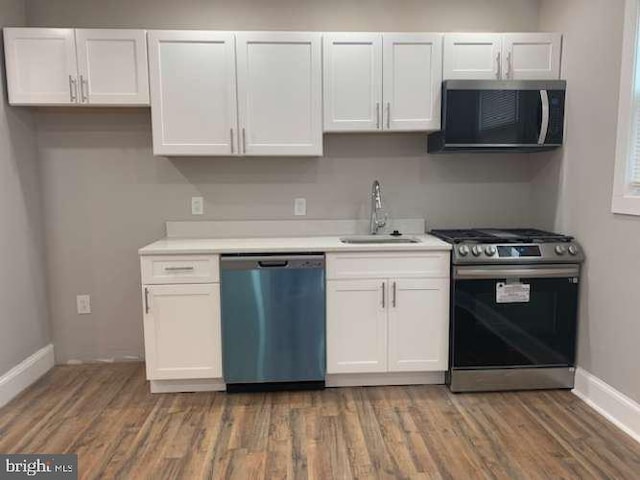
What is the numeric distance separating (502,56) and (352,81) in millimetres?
969

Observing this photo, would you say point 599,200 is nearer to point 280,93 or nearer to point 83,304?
point 280,93

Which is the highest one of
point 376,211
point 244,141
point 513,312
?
point 244,141

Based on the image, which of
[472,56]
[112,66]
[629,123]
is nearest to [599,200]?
[629,123]

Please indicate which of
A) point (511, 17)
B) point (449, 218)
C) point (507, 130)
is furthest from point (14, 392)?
point (511, 17)

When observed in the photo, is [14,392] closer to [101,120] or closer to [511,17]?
[101,120]

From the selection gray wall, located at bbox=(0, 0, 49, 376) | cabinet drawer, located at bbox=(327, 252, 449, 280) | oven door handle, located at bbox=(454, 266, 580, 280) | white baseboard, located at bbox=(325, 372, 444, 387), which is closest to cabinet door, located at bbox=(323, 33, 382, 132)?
cabinet drawer, located at bbox=(327, 252, 449, 280)

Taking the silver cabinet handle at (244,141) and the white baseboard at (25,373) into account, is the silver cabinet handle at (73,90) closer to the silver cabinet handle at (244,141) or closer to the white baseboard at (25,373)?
the silver cabinet handle at (244,141)

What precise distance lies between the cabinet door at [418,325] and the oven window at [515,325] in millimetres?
80

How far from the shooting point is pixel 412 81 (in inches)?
116

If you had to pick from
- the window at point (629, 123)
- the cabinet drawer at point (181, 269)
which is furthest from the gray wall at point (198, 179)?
the window at point (629, 123)

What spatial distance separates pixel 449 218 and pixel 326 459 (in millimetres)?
1927

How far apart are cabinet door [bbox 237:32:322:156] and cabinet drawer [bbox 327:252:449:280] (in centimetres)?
73

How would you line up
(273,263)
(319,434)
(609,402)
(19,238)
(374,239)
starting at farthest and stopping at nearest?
1. (374,239)
2. (19,238)
3. (273,263)
4. (609,402)
5. (319,434)

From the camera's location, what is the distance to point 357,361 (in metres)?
2.87
